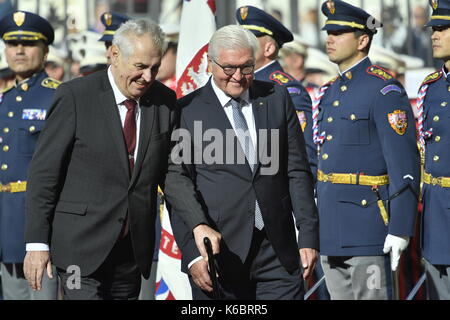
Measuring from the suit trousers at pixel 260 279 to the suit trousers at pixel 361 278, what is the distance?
1.44 metres

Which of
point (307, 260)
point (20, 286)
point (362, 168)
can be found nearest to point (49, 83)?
point (20, 286)

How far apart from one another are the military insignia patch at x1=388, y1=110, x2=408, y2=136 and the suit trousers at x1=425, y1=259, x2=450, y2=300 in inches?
34.1

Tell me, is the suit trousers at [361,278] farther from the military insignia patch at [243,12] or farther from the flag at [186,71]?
the military insignia patch at [243,12]

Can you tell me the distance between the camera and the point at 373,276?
6.74 meters

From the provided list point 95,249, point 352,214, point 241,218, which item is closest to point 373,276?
point 352,214

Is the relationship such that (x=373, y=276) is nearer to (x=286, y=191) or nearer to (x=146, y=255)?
(x=286, y=191)

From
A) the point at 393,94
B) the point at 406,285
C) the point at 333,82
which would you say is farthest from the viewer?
the point at 406,285

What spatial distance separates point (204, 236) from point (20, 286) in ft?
9.91

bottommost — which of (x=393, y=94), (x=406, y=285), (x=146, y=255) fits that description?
(x=406, y=285)

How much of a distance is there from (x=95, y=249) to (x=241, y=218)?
2.42ft

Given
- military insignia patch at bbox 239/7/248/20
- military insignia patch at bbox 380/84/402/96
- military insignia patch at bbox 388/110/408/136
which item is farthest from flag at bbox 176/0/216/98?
military insignia patch at bbox 388/110/408/136

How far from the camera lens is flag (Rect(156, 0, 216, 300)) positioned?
771 centimetres

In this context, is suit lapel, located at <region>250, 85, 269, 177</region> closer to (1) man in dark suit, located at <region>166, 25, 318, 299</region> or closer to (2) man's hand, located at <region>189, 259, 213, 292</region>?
(1) man in dark suit, located at <region>166, 25, 318, 299</region>

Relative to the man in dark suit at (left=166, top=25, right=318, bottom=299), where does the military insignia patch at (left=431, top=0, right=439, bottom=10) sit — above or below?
above
